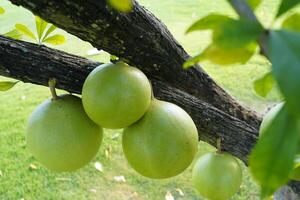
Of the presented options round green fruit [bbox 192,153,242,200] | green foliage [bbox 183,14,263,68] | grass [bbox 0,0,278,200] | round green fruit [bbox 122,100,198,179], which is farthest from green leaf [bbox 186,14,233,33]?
grass [bbox 0,0,278,200]

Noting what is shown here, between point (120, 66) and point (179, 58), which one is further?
point (179, 58)

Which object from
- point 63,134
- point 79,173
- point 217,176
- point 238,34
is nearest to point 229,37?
point 238,34

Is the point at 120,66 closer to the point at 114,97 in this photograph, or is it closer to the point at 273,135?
the point at 114,97

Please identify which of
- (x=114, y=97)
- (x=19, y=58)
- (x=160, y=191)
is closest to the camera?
(x=114, y=97)

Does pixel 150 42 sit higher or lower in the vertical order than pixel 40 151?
higher

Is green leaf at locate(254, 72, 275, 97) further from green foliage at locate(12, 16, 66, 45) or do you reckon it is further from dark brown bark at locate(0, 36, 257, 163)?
green foliage at locate(12, 16, 66, 45)

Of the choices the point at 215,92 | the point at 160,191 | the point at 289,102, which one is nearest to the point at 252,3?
the point at 289,102

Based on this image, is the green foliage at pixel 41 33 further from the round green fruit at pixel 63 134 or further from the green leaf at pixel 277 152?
the green leaf at pixel 277 152

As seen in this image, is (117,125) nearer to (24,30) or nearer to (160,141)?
(160,141)
